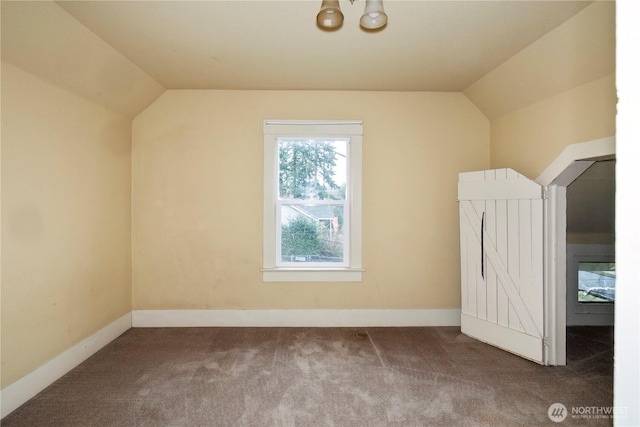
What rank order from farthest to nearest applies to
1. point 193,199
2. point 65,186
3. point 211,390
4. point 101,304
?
point 193,199 → point 101,304 → point 65,186 → point 211,390

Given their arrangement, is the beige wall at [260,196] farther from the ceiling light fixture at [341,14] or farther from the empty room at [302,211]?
the ceiling light fixture at [341,14]

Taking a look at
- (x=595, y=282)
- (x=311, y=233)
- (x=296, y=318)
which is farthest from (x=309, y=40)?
(x=595, y=282)

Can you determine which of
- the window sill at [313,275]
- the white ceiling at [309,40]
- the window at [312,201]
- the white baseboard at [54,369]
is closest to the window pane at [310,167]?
the window at [312,201]

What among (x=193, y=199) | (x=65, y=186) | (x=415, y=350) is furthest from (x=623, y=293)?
(x=193, y=199)

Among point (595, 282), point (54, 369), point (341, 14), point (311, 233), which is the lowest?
point (54, 369)

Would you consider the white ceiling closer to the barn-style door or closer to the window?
the window

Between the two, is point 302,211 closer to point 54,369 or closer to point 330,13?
point 330,13

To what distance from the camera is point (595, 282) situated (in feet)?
11.7

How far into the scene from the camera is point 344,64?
2854 mm

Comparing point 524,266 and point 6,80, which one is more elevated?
point 6,80

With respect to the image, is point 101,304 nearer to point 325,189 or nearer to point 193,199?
point 193,199

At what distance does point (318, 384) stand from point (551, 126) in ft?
9.57

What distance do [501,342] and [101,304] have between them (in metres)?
3.82

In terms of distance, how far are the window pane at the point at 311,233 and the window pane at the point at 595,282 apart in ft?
9.25
